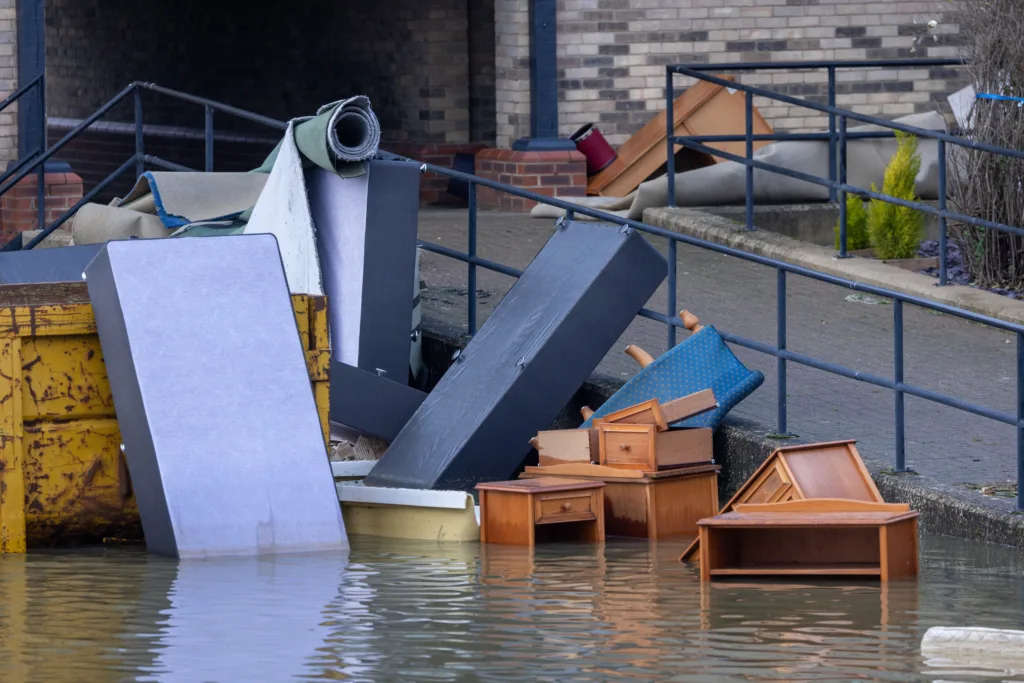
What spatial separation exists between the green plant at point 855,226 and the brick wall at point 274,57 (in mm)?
4999

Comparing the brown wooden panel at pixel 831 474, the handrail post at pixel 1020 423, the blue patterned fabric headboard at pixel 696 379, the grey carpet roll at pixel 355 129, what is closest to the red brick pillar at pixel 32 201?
the grey carpet roll at pixel 355 129

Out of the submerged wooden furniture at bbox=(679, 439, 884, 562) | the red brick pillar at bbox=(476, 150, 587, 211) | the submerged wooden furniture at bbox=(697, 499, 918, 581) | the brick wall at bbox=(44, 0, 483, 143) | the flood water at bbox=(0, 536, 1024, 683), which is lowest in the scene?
the flood water at bbox=(0, 536, 1024, 683)

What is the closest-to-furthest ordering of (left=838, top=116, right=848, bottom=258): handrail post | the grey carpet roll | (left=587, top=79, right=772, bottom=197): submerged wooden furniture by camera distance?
the grey carpet roll, (left=838, top=116, right=848, bottom=258): handrail post, (left=587, top=79, right=772, bottom=197): submerged wooden furniture

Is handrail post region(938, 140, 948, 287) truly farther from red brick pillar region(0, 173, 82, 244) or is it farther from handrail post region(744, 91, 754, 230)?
red brick pillar region(0, 173, 82, 244)

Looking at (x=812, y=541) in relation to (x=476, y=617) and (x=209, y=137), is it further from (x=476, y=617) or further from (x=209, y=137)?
(x=209, y=137)

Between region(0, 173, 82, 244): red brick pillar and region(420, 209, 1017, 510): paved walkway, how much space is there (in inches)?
111

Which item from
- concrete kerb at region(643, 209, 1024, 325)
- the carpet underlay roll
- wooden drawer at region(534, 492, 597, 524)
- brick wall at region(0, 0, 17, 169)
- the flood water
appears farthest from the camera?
brick wall at region(0, 0, 17, 169)

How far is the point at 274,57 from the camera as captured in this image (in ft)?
63.5

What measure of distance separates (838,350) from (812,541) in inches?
127

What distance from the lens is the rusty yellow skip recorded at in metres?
6.90

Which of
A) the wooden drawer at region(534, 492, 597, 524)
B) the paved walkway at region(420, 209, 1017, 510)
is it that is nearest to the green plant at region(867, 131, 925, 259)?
the paved walkway at region(420, 209, 1017, 510)

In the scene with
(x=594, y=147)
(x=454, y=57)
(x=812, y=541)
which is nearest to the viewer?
(x=812, y=541)

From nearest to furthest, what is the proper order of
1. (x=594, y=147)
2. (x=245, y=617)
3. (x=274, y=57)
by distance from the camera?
(x=245, y=617), (x=594, y=147), (x=274, y=57)

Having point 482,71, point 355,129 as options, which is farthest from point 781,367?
point 482,71
